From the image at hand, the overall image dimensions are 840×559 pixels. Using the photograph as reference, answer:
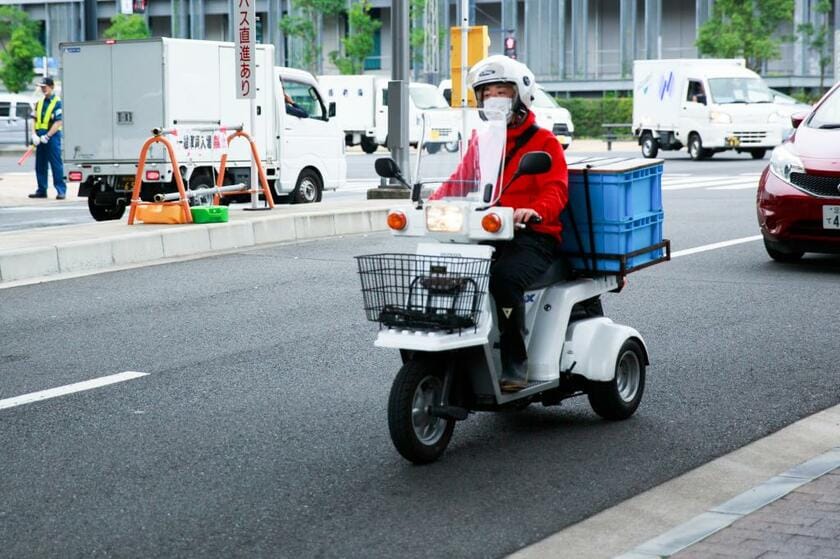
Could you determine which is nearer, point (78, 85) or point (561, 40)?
point (78, 85)

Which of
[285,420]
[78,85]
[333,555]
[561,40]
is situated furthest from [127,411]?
[561,40]

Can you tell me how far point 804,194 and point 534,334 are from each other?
20.8 feet

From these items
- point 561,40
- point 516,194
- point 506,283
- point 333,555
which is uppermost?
point 561,40

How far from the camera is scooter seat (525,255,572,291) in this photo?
6117 mm

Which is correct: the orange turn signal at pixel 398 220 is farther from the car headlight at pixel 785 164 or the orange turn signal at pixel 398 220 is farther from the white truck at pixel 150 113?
the white truck at pixel 150 113

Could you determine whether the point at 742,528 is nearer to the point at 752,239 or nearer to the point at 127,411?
the point at 127,411

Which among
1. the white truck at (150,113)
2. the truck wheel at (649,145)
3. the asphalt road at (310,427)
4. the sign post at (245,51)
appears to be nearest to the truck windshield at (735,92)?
the truck wheel at (649,145)

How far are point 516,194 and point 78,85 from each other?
547 inches

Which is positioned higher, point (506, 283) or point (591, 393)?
point (506, 283)

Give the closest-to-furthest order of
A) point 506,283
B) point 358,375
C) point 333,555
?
1. point 333,555
2. point 506,283
3. point 358,375

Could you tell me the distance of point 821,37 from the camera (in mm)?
52906

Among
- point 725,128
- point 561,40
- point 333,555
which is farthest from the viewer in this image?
point 561,40

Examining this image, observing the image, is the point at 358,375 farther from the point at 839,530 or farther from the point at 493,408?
the point at 839,530

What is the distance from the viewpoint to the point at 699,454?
5.97m
